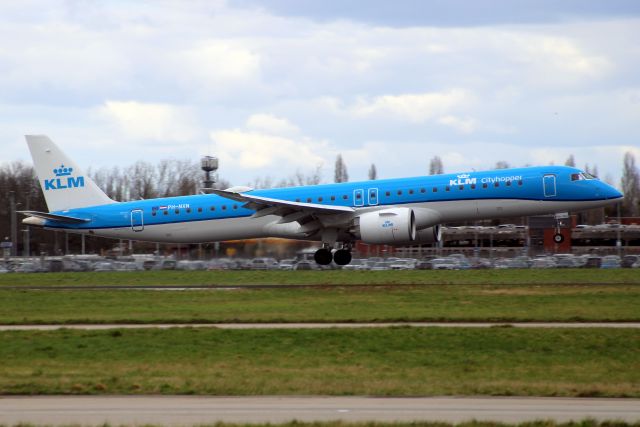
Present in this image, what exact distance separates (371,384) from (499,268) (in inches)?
1292

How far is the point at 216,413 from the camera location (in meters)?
15.5

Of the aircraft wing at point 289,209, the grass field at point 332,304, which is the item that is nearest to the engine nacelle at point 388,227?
the aircraft wing at point 289,209

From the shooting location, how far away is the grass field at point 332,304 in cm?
2802

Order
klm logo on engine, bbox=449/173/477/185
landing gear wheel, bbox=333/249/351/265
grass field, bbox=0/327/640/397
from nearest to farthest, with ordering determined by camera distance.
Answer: grass field, bbox=0/327/640/397 → klm logo on engine, bbox=449/173/477/185 → landing gear wheel, bbox=333/249/351/265

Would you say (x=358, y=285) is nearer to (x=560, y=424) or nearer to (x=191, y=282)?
(x=191, y=282)

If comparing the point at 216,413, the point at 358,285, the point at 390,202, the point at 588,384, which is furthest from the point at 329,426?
the point at 390,202

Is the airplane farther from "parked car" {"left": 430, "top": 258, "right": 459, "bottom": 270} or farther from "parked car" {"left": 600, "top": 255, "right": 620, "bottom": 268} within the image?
"parked car" {"left": 600, "top": 255, "right": 620, "bottom": 268}

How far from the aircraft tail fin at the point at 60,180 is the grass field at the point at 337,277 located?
3611 mm

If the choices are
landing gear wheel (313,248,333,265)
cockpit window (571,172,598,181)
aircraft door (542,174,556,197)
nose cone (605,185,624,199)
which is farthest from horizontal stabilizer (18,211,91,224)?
nose cone (605,185,624,199)

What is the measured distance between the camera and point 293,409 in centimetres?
1580

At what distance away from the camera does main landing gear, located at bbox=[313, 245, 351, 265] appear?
4488 centimetres

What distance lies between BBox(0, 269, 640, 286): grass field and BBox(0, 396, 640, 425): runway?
76.7ft

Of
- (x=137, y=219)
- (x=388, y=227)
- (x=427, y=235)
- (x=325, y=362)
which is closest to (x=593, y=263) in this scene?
(x=427, y=235)

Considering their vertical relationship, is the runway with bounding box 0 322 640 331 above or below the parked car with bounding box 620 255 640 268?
below
